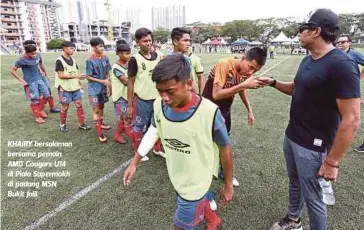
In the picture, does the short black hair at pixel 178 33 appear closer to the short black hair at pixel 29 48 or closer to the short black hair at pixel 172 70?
the short black hair at pixel 172 70

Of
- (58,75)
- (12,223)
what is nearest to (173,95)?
(12,223)

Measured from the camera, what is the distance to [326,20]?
6.47 feet

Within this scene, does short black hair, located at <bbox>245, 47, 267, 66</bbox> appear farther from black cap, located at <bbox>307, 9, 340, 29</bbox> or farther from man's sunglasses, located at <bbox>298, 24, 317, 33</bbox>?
black cap, located at <bbox>307, 9, 340, 29</bbox>

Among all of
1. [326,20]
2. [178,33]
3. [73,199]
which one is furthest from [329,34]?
[73,199]

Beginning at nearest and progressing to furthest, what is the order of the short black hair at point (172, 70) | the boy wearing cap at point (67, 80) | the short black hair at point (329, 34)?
the short black hair at point (172, 70) → the short black hair at point (329, 34) → the boy wearing cap at point (67, 80)

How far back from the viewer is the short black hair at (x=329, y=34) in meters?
1.98

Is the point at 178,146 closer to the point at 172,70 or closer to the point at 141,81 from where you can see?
the point at 172,70

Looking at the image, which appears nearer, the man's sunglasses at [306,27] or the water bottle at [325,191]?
the man's sunglasses at [306,27]

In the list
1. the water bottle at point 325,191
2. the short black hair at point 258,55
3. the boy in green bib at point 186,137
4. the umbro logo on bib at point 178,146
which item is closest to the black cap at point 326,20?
the short black hair at point 258,55

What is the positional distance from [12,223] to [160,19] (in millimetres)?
175627

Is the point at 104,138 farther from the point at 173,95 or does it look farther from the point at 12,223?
the point at 173,95

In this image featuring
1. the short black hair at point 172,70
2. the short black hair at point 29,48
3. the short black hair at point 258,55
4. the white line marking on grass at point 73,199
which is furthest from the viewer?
the short black hair at point 29,48

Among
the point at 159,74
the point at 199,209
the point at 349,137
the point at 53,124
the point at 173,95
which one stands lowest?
the point at 53,124

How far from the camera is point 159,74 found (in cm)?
175
